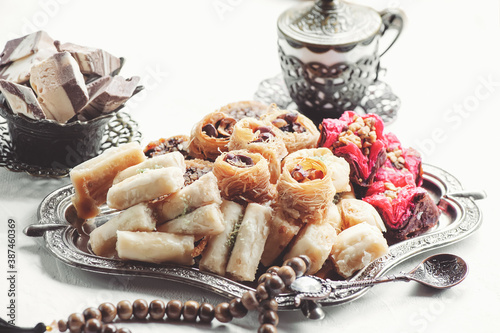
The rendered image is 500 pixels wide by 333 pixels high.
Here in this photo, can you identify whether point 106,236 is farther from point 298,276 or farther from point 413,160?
point 413,160

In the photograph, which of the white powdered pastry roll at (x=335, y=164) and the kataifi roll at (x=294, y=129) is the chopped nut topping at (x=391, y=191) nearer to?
the white powdered pastry roll at (x=335, y=164)

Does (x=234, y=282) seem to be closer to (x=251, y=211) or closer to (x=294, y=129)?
(x=251, y=211)

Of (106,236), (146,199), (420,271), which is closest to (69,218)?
(106,236)

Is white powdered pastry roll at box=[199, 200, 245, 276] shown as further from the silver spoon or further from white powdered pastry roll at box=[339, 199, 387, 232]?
white powdered pastry roll at box=[339, 199, 387, 232]

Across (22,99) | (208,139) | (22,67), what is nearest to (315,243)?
(208,139)

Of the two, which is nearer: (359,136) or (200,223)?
(200,223)

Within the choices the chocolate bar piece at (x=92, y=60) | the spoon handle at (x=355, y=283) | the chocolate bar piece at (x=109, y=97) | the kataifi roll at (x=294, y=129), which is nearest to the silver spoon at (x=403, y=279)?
the spoon handle at (x=355, y=283)
